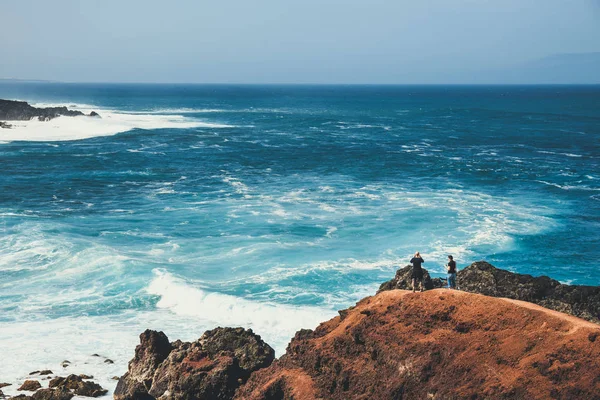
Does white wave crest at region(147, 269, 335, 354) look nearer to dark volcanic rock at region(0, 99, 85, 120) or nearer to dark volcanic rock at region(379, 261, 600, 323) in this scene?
dark volcanic rock at region(379, 261, 600, 323)

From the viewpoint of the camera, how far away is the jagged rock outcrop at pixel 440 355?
15.0m

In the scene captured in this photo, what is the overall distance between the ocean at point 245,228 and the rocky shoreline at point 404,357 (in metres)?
5.37

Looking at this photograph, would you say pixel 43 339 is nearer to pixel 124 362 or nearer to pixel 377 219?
pixel 124 362

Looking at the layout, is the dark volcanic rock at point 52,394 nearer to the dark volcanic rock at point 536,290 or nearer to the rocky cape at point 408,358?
the rocky cape at point 408,358

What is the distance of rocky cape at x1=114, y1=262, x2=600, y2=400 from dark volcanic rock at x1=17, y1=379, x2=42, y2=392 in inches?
136

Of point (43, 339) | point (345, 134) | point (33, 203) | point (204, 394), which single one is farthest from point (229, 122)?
point (204, 394)

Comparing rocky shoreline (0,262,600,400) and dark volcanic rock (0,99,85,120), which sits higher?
dark volcanic rock (0,99,85,120)

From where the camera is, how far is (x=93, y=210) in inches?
2026

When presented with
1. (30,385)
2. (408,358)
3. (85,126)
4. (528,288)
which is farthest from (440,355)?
(85,126)

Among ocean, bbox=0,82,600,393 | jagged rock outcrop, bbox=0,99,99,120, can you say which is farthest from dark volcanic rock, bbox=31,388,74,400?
jagged rock outcrop, bbox=0,99,99,120

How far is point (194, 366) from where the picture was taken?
20438 millimetres

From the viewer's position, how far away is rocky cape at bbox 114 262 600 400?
595 inches

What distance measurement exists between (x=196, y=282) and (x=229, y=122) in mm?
99534

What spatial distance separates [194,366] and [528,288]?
1298cm
